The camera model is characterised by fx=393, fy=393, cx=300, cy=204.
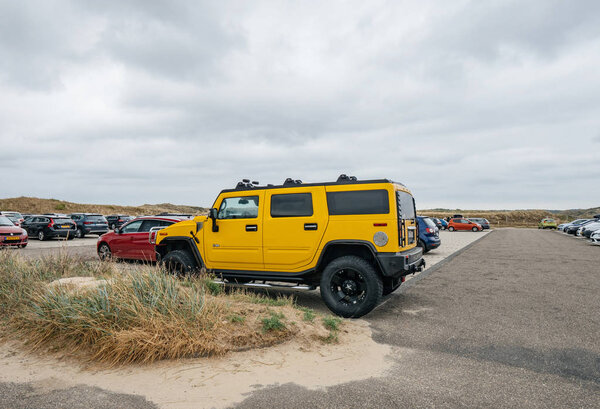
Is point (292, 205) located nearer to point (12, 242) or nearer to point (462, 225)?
point (12, 242)

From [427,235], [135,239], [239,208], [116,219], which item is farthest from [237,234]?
[116,219]

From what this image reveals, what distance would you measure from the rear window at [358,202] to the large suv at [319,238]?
0.05 ft

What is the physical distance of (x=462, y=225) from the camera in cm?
4325

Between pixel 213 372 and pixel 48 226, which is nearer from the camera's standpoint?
pixel 213 372

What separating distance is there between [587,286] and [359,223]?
6.49 m

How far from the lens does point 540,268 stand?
39.5 ft

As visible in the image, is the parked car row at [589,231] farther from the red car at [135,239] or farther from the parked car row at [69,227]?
the red car at [135,239]

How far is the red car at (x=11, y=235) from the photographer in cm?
1617

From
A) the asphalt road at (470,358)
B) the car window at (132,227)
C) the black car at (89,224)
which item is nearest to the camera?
the asphalt road at (470,358)

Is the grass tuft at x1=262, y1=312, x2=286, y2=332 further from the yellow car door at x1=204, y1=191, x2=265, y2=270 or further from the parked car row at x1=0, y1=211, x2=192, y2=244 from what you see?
the parked car row at x1=0, y1=211, x2=192, y2=244

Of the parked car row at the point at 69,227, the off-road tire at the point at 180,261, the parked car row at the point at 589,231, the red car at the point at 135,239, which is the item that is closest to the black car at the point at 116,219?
the parked car row at the point at 69,227

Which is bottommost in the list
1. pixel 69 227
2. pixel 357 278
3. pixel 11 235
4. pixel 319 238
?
pixel 357 278

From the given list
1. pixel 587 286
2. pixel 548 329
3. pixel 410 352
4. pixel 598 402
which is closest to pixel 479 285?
pixel 587 286

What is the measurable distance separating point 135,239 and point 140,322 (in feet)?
26.9
